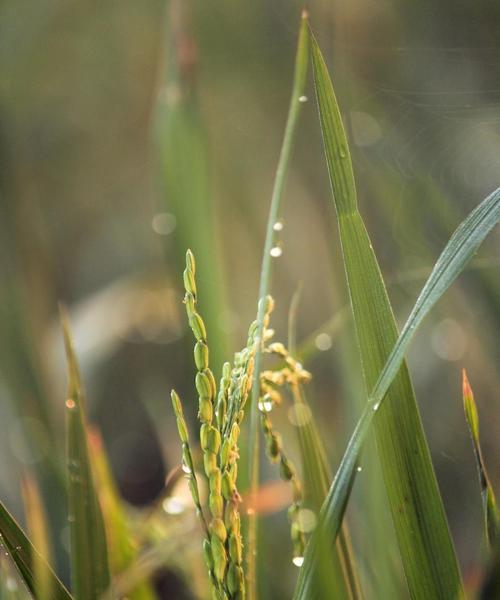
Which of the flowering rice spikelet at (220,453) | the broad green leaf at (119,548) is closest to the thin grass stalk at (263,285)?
the flowering rice spikelet at (220,453)

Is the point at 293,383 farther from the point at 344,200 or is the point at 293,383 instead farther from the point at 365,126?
the point at 365,126

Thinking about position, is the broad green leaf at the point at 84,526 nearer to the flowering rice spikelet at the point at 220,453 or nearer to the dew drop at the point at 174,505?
the flowering rice spikelet at the point at 220,453

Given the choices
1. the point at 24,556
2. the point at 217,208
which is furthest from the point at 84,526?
the point at 217,208

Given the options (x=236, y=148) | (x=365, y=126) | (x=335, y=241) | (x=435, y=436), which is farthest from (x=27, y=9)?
(x=335, y=241)

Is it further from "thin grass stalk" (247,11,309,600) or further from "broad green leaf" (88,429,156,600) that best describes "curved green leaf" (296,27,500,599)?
"broad green leaf" (88,429,156,600)

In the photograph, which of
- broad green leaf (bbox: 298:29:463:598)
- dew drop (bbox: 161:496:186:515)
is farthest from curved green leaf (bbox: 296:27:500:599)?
dew drop (bbox: 161:496:186:515)

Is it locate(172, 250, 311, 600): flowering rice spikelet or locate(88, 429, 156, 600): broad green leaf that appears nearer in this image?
locate(172, 250, 311, 600): flowering rice spikelet
